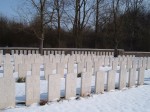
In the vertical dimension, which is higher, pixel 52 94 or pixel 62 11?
pixel 62 11

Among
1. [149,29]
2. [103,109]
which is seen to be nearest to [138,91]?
[103,109]

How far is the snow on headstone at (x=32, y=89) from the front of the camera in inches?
240

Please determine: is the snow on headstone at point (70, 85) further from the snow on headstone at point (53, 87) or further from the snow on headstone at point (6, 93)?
the snow on headstone at point (6, 93)

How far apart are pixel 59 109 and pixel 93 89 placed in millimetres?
2334

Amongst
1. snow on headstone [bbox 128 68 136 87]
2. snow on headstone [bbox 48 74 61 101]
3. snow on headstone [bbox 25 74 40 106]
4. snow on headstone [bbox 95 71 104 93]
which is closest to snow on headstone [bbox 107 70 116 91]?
snow on headstone [bbox 95 71 104 93]

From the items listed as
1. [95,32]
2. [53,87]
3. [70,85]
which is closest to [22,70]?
[70,85]

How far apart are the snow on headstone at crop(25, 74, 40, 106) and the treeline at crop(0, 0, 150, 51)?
19.7 metres

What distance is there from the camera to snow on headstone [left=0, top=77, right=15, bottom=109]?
18.8 ft

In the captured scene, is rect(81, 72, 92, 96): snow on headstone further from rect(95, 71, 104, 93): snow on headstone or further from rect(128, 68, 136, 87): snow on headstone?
rect(128, 68, 136, 87): snow on headstone

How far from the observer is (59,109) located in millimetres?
5930

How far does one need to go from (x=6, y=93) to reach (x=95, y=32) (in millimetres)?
24032

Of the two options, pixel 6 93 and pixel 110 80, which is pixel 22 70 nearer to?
pixel 110 80

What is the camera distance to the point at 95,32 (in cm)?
2930

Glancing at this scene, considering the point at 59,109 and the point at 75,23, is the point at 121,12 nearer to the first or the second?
the point at 75,23
